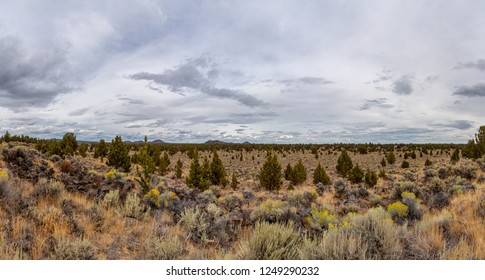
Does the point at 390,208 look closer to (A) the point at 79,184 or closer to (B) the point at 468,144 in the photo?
(A) the point at 79,184

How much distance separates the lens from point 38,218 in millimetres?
6164

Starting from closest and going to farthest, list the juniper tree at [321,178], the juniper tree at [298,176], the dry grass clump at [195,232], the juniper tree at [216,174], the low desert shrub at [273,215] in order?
the dry grass clump at [195,232]
the low desert shrub at [273,215]
the juniper tree at [216,174]
the juniper tree at [321,178]
the juniper tree at [298,176]

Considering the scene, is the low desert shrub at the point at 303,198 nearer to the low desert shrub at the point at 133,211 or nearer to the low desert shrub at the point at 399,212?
the low desert shrub at the point at 399,212

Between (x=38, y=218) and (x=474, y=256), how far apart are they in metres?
8.13

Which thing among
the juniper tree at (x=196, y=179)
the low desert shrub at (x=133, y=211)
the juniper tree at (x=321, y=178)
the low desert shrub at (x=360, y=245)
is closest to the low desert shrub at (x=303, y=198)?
the juniper tree at (x=196, y=179)

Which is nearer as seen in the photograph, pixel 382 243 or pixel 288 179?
pixel 382 243

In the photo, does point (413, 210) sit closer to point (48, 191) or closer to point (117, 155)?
point (48, 191)

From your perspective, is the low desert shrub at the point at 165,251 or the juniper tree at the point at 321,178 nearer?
the low desert shrub at the point at 165,251

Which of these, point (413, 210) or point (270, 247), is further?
point (413, 210)

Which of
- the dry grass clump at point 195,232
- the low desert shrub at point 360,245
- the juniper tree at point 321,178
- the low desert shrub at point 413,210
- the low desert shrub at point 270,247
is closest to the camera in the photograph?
the low desert shrub at point 360,245

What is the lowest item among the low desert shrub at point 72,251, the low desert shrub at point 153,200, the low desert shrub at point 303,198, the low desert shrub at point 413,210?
the low desert shrub at point 303,198

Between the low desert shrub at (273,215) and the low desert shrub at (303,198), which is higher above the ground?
the low desert shrub at (273,215)

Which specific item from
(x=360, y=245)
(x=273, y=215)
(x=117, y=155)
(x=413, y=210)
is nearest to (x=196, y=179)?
(x=117, y=155)
